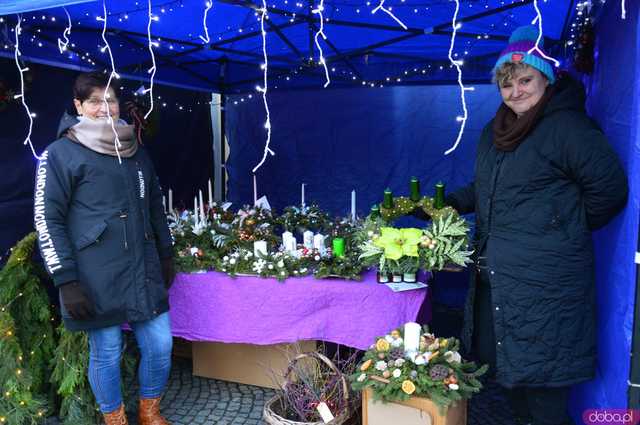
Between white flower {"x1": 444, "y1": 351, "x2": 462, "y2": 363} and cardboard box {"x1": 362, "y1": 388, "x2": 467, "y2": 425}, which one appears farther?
white flower {"x1": 444, "y1": 351, "x2": 462, "y2": 363}

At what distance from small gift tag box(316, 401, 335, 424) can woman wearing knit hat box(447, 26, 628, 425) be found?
2.44 ft

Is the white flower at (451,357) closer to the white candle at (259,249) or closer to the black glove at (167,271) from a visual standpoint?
the white candle at (259,249)

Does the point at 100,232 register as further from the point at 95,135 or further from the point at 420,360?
the point at 420,360

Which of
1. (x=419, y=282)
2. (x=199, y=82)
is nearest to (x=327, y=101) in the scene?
(x=199, y=82)

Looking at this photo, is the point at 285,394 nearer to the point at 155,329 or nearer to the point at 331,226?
the point at 155,329

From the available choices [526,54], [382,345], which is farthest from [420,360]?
[526,54]

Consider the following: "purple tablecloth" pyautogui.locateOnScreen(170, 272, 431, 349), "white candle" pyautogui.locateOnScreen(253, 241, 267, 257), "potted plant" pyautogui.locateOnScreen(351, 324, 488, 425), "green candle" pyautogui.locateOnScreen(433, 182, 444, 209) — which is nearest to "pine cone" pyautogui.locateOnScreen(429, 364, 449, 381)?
"potted plant" pyautogui.locateOnScreen(351, 324, 488, 425)

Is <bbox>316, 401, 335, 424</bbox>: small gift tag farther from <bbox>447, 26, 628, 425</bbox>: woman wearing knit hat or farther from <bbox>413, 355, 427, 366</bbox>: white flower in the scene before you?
<bbox>447, 26, 628, 425</bbox>: woman wearing knit hat

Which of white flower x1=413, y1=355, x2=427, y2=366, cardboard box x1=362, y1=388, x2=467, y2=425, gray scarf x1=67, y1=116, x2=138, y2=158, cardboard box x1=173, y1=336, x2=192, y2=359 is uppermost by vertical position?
gray scarf x1=67, y1=116, x2=138, y2=158

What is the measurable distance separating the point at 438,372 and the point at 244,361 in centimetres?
141

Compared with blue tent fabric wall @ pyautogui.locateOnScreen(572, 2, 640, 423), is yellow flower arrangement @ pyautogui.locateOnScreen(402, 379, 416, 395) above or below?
below

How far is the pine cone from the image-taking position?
1.83 metres

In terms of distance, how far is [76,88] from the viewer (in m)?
2.09

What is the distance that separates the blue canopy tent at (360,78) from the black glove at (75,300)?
106 cm
